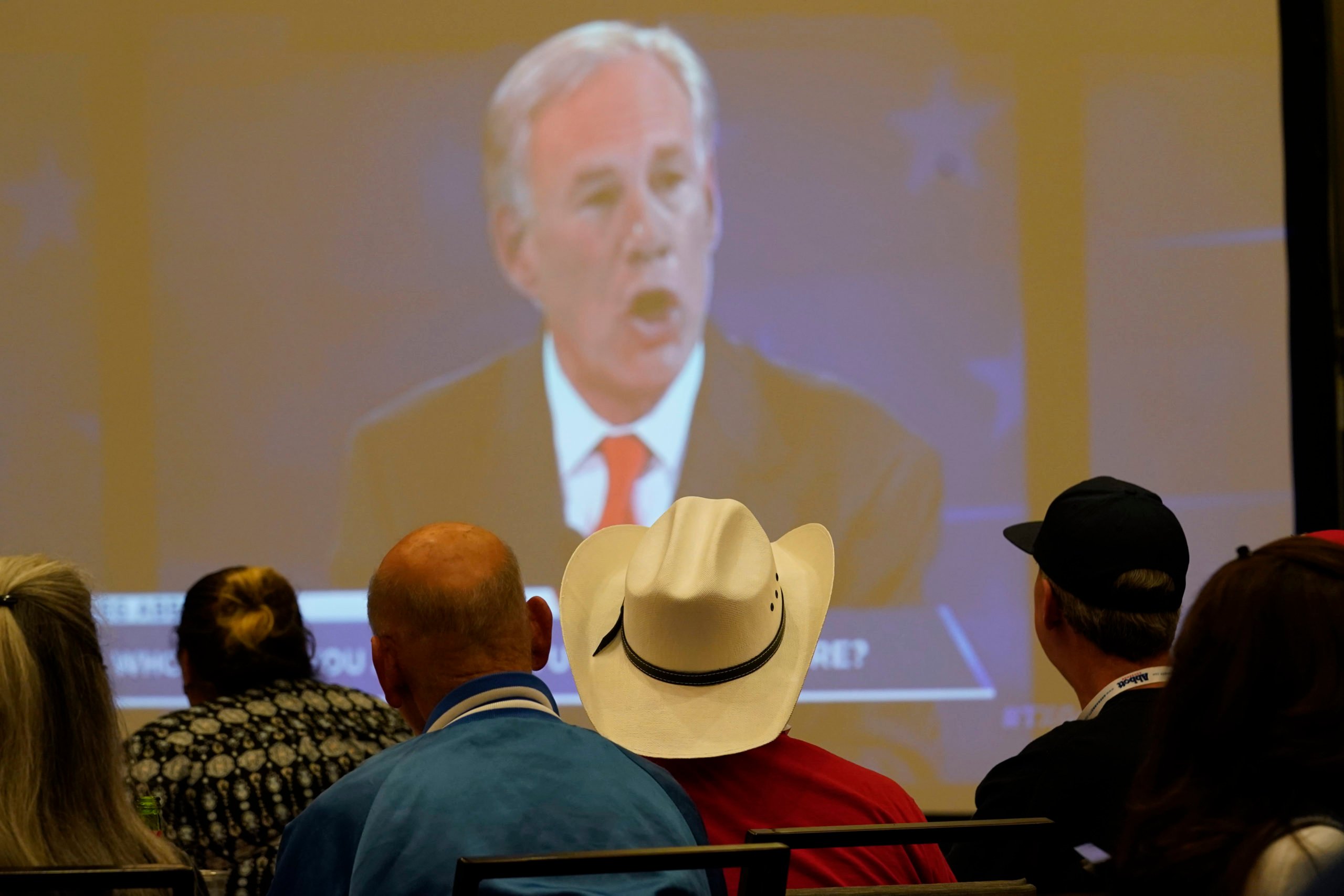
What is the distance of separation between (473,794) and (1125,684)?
869 mm

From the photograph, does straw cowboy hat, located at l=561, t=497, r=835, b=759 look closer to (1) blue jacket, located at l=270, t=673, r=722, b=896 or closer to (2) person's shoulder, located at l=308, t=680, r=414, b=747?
(1) blue jacket, located at l=270, t=673, r=722, b=896

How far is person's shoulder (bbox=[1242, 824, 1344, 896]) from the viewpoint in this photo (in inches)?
36.6

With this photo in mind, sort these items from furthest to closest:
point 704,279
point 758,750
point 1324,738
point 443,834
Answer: point 704,279, point 758,750, point 443,834, point 1324,738

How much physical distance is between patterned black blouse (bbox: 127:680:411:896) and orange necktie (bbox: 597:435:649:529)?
5.21ft

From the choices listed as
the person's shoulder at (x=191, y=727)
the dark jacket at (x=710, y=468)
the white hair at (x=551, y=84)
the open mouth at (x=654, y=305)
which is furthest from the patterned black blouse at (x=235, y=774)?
the white hair at (x=551, y=84)

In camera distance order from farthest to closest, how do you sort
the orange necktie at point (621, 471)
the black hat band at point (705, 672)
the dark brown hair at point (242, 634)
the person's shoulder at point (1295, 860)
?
the orange necktie at point (621, 471), the dark brown hair at point (242, 634), the black hat band at point (705, 672), the person's shoulder at point (1295, 860)

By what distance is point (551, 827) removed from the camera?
1.16 m

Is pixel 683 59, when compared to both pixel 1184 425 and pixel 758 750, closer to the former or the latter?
pixel 1184 425

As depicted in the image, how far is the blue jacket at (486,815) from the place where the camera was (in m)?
1.13

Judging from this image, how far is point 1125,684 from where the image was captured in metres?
1.61

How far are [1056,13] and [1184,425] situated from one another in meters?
1.24

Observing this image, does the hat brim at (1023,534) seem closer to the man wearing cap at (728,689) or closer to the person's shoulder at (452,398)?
the man wearing cap at (728,689)

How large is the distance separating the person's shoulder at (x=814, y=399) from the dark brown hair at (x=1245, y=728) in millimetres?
2600

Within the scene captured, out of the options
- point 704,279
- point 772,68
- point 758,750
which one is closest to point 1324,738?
point 758,750
